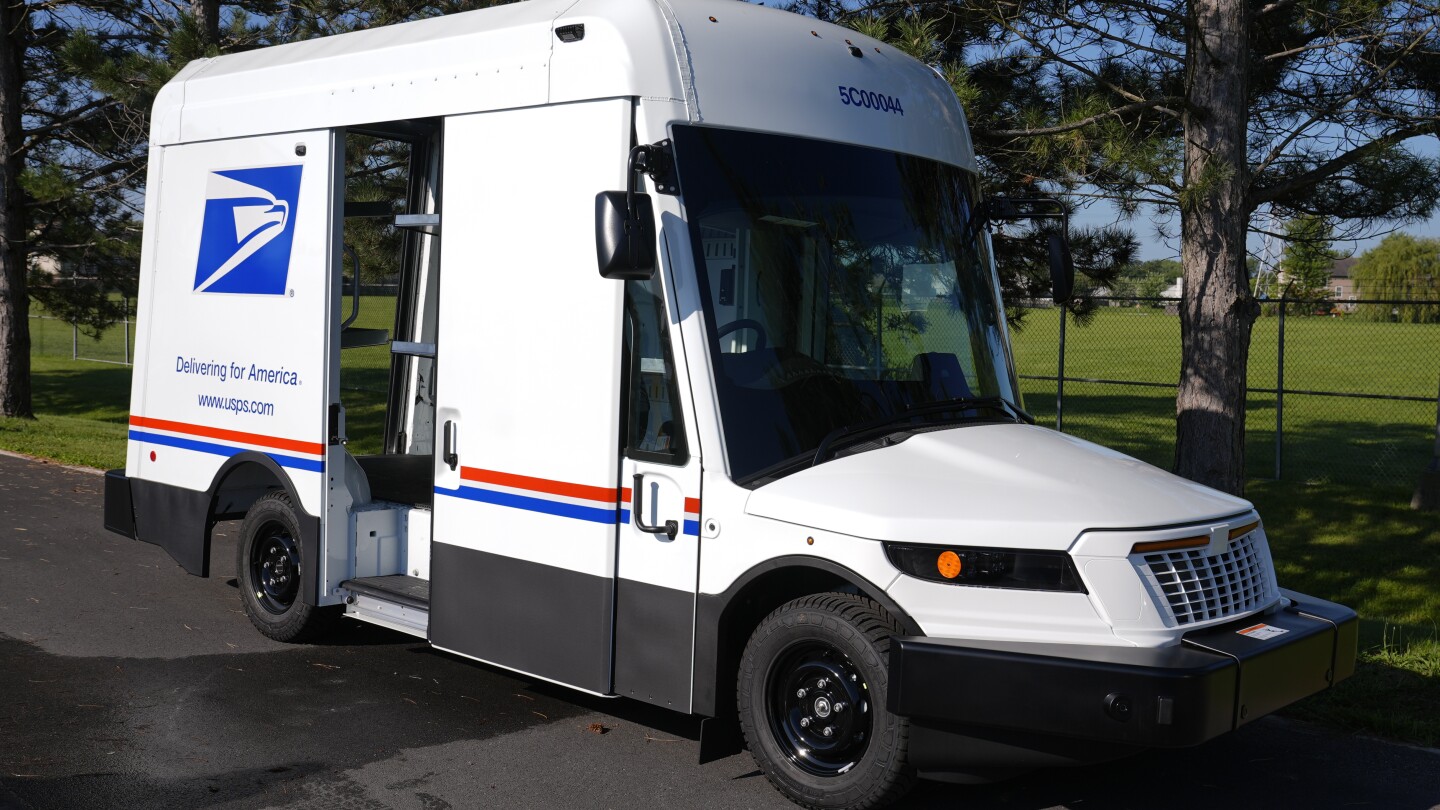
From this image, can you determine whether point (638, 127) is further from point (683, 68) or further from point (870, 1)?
point (870, 1)

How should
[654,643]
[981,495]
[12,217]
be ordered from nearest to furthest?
[981,495], [654,643], [12,217]

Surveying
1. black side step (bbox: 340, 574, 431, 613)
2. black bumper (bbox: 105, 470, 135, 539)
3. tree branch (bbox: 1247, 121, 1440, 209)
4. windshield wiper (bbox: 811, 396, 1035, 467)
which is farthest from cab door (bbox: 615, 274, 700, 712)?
tree branch (bbox: 1247, 121, 1440, 209)

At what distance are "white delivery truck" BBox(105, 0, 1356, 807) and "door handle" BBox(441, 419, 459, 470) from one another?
0.01m

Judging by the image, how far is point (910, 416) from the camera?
5336 millimetres

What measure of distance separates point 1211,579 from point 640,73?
277 centimetres

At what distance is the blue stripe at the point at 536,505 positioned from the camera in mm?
5379

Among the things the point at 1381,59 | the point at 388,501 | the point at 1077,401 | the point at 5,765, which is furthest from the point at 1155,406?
the point at 5,765

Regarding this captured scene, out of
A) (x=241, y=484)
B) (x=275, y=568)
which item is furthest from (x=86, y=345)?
(x=275, y=568)

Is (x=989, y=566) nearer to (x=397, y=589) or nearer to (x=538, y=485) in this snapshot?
(x=538, y=485)

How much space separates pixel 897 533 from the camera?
182 inches

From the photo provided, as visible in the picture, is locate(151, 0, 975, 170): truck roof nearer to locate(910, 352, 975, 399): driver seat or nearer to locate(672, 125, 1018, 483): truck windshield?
locate(672, 125, 1018, 483): truck windshield

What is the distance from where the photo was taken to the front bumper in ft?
13.8

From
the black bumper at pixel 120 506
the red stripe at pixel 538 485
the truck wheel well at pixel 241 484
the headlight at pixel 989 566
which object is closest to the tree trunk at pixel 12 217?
the black bumper at pixel 120 506

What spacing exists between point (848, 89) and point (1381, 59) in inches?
213
